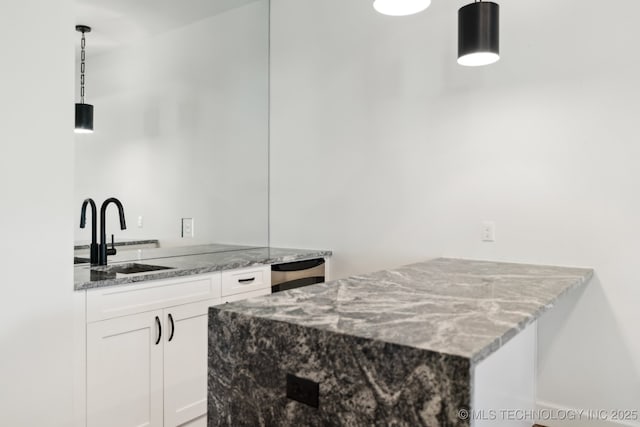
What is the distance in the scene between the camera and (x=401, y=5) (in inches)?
65.8

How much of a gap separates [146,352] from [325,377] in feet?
4.41

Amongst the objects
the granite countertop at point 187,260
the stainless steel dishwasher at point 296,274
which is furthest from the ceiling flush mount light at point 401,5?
the stainless steel dishwasher at point 296,274

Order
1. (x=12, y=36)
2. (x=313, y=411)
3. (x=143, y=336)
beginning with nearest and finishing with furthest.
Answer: (x=313, y=411)
(x=12, y=36)
(x=143, y=336)

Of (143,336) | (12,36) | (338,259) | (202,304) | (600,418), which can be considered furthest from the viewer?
(338,259)

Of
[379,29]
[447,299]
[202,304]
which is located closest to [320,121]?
[379,29]

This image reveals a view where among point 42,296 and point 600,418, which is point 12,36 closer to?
point 42,296

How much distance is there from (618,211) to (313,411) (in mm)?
1908

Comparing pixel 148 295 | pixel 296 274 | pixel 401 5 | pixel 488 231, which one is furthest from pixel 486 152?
pixel 148 295

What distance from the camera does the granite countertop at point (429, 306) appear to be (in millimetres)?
1144

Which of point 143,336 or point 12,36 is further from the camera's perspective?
point 143,336

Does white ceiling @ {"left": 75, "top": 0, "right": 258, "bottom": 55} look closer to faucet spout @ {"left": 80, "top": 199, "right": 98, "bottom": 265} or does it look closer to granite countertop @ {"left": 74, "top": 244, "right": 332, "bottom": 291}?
faucet spout @ {"left": 80, "top": 199, "right": 98, "bottom": 265}

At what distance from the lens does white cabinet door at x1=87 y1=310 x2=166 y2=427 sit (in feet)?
6.59

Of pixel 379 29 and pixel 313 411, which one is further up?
pixel 379 29

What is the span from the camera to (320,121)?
11.0 ft
